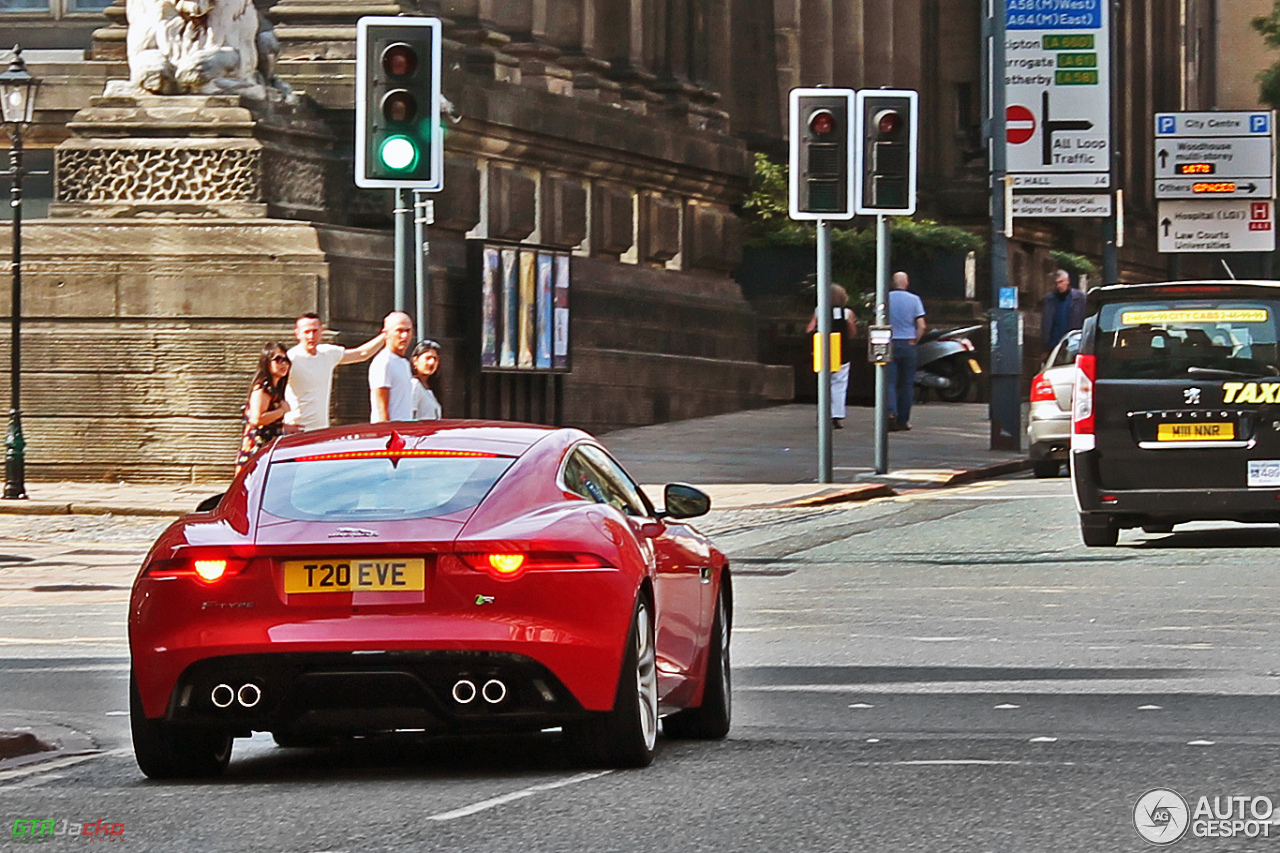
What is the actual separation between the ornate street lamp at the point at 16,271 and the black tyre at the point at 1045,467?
9.32 meters

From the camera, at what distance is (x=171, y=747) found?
897 cm

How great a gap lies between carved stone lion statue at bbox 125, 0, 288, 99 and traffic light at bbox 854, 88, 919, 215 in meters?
5.52

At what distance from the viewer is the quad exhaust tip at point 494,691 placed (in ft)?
28.4

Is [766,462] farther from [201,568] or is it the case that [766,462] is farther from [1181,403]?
[201,568]

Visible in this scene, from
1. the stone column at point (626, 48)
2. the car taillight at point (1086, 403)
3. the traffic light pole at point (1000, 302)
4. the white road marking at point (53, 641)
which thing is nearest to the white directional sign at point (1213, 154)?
the stone column at point (626, 48)

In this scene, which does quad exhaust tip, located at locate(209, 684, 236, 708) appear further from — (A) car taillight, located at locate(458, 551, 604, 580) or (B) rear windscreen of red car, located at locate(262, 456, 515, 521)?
(A) car taillight, located at locate(458, 551, 604, 580)

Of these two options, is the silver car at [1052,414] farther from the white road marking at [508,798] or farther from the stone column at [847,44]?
the stone column at [847,44]

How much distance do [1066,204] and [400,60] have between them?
18746mm

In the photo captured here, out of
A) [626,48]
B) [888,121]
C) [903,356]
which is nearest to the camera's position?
[888,121]

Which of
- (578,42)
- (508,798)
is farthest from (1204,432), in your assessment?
(578,42)

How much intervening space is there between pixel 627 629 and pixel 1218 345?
10056 millimetres

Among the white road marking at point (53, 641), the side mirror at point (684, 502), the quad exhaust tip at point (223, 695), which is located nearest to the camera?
the quad exhaust tip at point (223, 695)

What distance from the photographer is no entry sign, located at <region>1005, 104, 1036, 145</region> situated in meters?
34.9

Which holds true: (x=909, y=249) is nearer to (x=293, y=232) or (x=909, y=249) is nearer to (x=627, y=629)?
(x=293, y=232)
